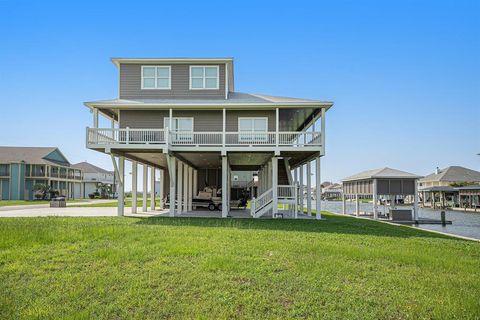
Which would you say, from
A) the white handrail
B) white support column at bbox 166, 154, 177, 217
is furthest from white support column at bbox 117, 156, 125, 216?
the white handrail

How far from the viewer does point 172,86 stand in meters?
20.7

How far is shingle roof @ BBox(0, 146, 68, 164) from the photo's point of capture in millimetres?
50978

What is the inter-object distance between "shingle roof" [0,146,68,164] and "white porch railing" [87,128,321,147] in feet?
133

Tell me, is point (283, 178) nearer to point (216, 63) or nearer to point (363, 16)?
point (216, 63)

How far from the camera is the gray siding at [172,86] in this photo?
67.6ft

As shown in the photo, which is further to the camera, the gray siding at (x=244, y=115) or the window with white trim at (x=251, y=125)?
the gray siding at (x=244, y=115)

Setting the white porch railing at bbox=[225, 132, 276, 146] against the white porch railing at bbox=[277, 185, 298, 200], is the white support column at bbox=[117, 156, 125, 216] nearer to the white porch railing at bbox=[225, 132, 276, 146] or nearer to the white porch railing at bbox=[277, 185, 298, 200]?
the white porch railing at bbox=[225, 132, 276, 146]

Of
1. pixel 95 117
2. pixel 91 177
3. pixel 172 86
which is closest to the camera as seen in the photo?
pixel 95 117

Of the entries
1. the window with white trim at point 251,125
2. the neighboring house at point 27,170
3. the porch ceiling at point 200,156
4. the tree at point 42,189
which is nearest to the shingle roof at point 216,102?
the window with white trim at point 251,125

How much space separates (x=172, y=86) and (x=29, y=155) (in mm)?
42888

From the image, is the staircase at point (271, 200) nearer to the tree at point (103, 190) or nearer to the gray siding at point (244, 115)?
the gray siding at point (244, 115)

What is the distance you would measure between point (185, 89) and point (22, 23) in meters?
8.88

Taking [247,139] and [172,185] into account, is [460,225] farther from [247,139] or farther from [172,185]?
[172,185]

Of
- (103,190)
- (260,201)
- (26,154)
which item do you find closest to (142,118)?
(260,201)
